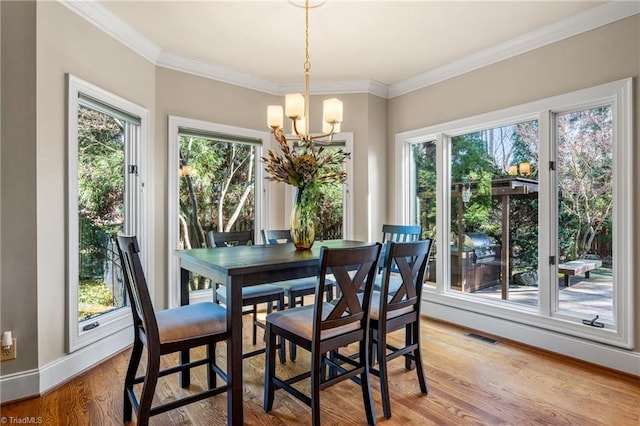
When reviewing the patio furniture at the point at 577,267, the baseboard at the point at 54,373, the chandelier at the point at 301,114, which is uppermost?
the chandelier at the point at 301,114

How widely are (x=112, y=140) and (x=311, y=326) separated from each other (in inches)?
91.5

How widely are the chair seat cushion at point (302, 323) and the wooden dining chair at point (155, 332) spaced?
1.01 ft

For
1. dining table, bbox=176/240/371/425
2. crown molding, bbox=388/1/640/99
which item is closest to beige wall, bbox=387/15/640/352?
crown molding, bbox=388/1/640/99

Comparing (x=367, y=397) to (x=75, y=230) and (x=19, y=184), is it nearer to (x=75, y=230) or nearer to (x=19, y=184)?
(x=75, y=230)

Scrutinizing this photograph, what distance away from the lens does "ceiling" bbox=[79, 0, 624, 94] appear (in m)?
2.60

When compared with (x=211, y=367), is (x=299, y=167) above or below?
above

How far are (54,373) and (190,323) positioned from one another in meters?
1.22

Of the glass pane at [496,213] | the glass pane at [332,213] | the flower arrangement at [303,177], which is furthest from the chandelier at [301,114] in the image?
the glass pane at [496,213]

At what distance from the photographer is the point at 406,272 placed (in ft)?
6.98

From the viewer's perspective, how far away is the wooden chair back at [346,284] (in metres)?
1.75

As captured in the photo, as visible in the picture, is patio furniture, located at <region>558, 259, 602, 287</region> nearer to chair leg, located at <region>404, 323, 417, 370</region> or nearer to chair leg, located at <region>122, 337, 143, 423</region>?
chair leg, located at <region>404, 323, 417, 370</region>

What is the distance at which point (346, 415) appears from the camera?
204cm

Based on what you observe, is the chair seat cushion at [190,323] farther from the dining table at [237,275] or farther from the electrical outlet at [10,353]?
the electrical outlet at [10,353]

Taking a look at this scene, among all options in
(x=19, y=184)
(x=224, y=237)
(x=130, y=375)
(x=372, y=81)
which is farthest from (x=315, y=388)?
(x=372, y=81)
